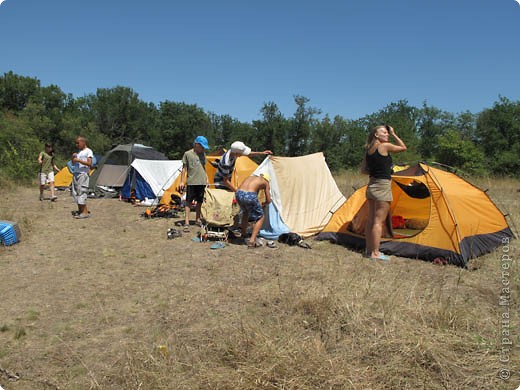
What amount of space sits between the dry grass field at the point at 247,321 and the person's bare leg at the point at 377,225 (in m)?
0.26

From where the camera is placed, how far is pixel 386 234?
611 cm

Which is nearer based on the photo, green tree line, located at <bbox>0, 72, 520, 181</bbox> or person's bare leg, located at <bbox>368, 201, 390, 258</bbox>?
person's bare leg, located at <bbox>368, 201, 390, 258</bbox>

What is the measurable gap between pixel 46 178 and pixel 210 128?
31887 mm

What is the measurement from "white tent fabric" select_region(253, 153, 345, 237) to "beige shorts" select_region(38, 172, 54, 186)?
24.3 feet

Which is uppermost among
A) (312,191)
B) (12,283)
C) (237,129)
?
(237,129)

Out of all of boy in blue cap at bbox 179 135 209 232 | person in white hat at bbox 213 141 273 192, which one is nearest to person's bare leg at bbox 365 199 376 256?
person in white hat at bbox 213 141 273 192

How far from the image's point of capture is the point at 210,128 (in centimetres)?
4200

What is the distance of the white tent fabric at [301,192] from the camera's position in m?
6.76

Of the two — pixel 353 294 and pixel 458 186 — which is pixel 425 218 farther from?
pixel 353 294

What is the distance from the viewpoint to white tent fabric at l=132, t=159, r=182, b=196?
10727 mm

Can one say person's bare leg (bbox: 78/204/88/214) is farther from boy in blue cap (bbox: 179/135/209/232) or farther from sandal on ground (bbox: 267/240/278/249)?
sandal on ground (bbox: 267/240/278/249)

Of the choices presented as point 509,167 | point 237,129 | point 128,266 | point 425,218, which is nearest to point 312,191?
point 425,218

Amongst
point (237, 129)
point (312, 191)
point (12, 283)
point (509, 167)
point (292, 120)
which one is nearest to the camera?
point (12, 283)

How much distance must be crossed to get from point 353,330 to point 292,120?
36.6m
